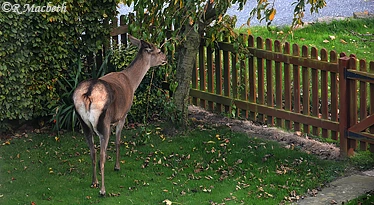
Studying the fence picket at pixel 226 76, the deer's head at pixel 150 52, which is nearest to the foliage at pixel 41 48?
the deer's head at pixel 150 52

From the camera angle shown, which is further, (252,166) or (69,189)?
(252,166)

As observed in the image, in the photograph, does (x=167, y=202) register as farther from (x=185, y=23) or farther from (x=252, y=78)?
(x=252, y=78)

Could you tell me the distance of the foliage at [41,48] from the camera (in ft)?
33.0

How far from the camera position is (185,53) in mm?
10625

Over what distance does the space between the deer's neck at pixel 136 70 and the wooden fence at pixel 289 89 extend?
1.42 m

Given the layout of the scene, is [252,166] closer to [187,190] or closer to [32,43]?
[187,190]

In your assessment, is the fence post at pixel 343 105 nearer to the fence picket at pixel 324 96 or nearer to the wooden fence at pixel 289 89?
the wooden fence at pixel 289 89

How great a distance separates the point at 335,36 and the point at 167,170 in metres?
6.16

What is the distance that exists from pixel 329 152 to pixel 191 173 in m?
1.99

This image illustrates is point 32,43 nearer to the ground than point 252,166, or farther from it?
farther from it

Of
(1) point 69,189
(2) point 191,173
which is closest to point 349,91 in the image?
(2) point 191,173

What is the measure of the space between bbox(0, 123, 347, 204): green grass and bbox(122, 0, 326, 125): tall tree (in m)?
0.95

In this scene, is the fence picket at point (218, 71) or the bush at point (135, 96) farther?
the fence picket at point (218, 71)

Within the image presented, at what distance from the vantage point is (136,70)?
9.73 m
